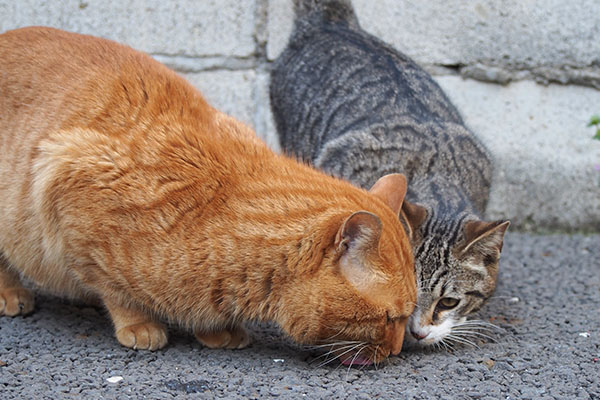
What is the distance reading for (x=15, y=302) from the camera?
343 cm

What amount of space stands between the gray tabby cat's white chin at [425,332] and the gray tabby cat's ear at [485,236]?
382 millimetres

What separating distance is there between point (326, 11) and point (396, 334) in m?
3.02

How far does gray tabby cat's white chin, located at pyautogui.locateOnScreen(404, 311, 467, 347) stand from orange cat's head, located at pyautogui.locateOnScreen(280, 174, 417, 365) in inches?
15.9

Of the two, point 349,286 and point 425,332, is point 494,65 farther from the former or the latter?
point 349,286

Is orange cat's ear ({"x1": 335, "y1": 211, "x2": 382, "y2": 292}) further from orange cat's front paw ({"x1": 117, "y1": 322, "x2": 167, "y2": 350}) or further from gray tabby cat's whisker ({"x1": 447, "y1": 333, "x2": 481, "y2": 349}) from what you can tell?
orange cat's front paw ({"x1": 117, "y1": 322, "x2": 167, "y2": 350})

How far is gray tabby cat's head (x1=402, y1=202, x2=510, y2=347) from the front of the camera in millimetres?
3201

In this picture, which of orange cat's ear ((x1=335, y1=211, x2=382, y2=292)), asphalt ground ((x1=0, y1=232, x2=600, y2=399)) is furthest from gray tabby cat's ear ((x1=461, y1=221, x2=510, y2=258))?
orange cat's ear ((x1=335, y1=211, x2=382, y2=292))

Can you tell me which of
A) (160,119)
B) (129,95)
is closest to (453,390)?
(160,119)

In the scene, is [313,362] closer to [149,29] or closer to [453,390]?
[453,390]

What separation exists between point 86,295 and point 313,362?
123 centimetres

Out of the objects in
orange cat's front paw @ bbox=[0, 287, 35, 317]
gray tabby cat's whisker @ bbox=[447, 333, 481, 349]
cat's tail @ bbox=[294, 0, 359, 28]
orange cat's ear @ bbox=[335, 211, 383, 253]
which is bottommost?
orange cat's front paw @ bbox=[0, 287, 35, 317]

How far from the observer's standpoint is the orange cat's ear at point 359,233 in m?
2.51

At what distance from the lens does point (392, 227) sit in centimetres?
281

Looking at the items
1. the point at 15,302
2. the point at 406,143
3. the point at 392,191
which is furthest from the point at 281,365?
the point at 406,143
